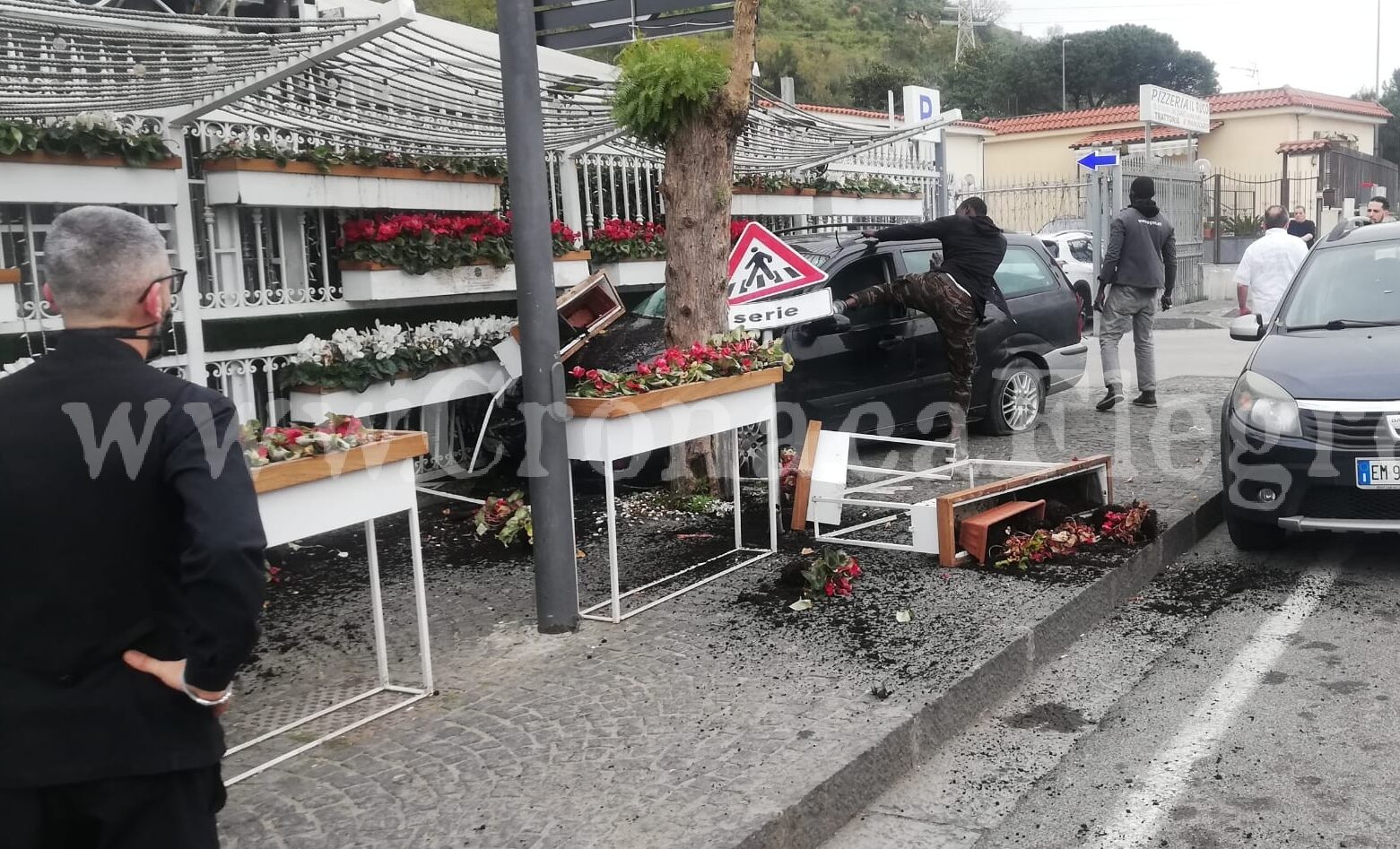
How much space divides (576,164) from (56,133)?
453 centimetres

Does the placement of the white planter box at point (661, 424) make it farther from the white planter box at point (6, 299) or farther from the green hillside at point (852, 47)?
the green hillside at point (852, 47)

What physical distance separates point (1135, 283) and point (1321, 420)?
15.8ft

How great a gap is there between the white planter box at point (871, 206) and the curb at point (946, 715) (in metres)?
6.37

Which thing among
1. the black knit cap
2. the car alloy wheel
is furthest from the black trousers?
the black knit cap

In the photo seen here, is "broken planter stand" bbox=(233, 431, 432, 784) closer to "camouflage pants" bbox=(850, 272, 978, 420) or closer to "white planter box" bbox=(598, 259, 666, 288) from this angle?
"camouflage pants" bbox=(850, 272, 978, 420)

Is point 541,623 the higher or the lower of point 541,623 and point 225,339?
the lower

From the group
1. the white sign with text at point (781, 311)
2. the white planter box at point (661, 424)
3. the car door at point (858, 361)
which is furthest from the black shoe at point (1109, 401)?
the white planter box at point (661, 424)

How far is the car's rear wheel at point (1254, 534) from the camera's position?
662 cm

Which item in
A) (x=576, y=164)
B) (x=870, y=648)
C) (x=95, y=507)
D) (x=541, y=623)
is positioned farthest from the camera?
(x=576, y=164)

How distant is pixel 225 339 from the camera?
710 cm

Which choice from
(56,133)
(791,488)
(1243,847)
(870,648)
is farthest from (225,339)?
(1243,847)

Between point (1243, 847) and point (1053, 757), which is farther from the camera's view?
point (1053, 757)

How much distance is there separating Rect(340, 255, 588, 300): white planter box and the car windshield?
454 centimetres

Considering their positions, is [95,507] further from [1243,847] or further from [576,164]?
[576,164]
